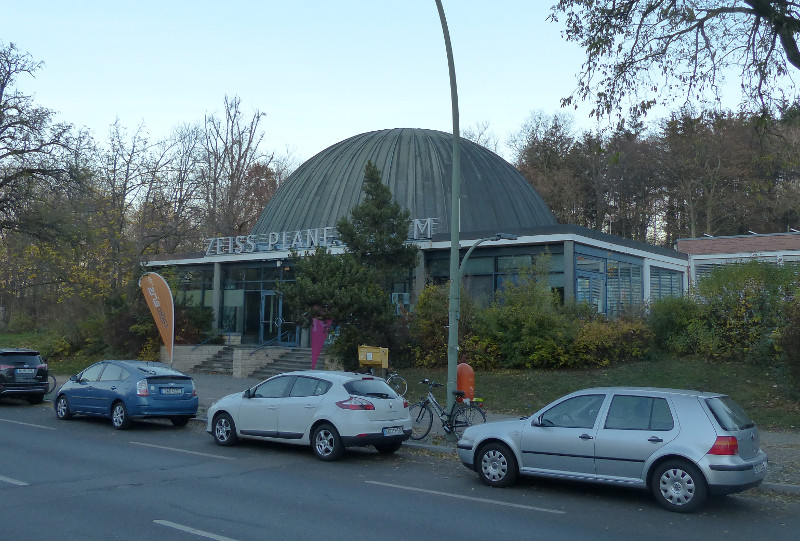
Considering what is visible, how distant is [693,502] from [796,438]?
6625 millimetres

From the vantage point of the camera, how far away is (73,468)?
10602mm

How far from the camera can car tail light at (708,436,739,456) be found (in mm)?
8352

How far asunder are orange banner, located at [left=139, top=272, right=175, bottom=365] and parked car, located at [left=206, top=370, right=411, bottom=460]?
564 inches

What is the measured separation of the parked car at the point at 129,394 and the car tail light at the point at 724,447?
11069 mm

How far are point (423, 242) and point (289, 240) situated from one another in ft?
26.9

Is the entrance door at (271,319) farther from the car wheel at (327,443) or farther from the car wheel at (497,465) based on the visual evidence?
the car wheel at (497,465)

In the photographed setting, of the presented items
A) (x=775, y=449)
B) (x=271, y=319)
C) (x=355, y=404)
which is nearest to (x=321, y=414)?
(x=355, y=404)

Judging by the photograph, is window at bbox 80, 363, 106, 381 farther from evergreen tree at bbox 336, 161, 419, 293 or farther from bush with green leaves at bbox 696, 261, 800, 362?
bush with green leaves at bbox 696, 261, 800, 362

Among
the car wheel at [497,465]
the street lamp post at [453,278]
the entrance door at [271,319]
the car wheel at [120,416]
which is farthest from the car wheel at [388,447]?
the entrance door at [271,319]

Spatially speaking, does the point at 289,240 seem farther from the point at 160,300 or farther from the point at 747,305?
the point at 747,305

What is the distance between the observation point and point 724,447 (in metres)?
8.36

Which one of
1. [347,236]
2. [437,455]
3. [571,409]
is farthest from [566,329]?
[571,409]

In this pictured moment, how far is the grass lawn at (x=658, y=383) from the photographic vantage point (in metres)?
16.1

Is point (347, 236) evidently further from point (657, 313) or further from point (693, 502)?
point (693, 502)
